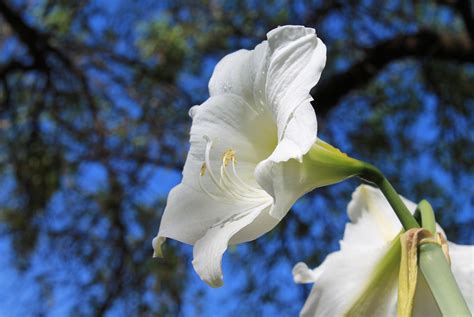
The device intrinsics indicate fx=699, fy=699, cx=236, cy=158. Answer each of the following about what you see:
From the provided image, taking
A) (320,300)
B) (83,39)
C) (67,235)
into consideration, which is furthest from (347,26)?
(320,300)

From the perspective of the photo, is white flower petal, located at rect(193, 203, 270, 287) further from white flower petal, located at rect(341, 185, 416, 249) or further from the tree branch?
the tree branch

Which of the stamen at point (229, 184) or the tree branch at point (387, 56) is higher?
the stamen at point (229, 184)

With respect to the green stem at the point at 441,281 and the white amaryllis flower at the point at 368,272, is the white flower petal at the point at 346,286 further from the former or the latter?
the green stem at the point at 441,281

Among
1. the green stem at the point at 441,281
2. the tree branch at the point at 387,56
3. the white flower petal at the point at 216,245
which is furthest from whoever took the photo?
the tree branch at the point at 387,56

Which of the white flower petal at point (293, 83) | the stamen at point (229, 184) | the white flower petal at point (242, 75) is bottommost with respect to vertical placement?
the stamen at point (229, 184)

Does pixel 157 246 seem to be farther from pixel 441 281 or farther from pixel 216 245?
pixel 441 281

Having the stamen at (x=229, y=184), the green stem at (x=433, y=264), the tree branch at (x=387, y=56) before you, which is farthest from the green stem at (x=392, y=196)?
the tree branch at (x=387, y=56)

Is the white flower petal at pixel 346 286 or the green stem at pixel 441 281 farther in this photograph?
the white flower petal at pixel 346 286

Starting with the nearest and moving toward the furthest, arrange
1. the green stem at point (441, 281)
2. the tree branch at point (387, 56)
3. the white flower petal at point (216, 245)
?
the green stem at point (441, 281) → the white flower petal at point (216, 245) → the tree branch at point (387, 56)
